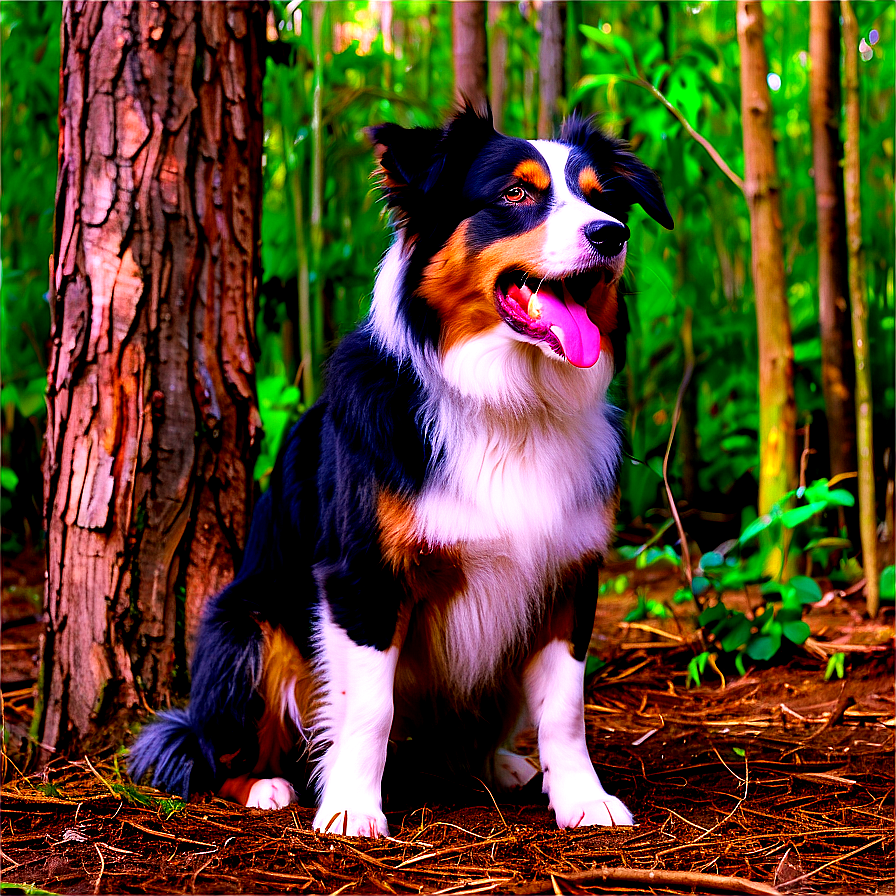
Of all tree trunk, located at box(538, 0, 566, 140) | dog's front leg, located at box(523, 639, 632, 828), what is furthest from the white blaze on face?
tree trunk, located at box(538, 0, 566, 140)

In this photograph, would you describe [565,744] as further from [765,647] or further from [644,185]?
[644,185]

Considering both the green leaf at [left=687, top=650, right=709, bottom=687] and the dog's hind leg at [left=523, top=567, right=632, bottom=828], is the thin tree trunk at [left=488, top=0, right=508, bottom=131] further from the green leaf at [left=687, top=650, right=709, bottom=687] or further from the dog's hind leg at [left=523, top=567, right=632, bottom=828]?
the dog's hind leg at [left=523, top=567, right=632, bottom=828]

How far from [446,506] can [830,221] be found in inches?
128

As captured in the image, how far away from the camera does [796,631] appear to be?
338cm

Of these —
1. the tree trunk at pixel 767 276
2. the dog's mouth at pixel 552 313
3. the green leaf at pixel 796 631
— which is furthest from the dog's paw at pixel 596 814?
the tree trunk at pixel 767 276

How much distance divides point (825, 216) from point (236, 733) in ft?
12.2

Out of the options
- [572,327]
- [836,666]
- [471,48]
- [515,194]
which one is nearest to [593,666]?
[836,666]

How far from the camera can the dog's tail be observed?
257 centimetres

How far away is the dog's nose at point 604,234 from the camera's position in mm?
2238

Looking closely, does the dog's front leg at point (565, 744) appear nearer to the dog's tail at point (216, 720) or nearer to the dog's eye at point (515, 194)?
the dog's tail at point (216, 720)

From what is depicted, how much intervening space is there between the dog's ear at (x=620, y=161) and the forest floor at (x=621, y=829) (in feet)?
5.17

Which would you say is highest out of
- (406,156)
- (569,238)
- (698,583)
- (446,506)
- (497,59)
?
(497,59)

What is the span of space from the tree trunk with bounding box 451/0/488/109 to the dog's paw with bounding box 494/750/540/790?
3122 millimetres

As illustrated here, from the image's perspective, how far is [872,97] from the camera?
652 centimetres
